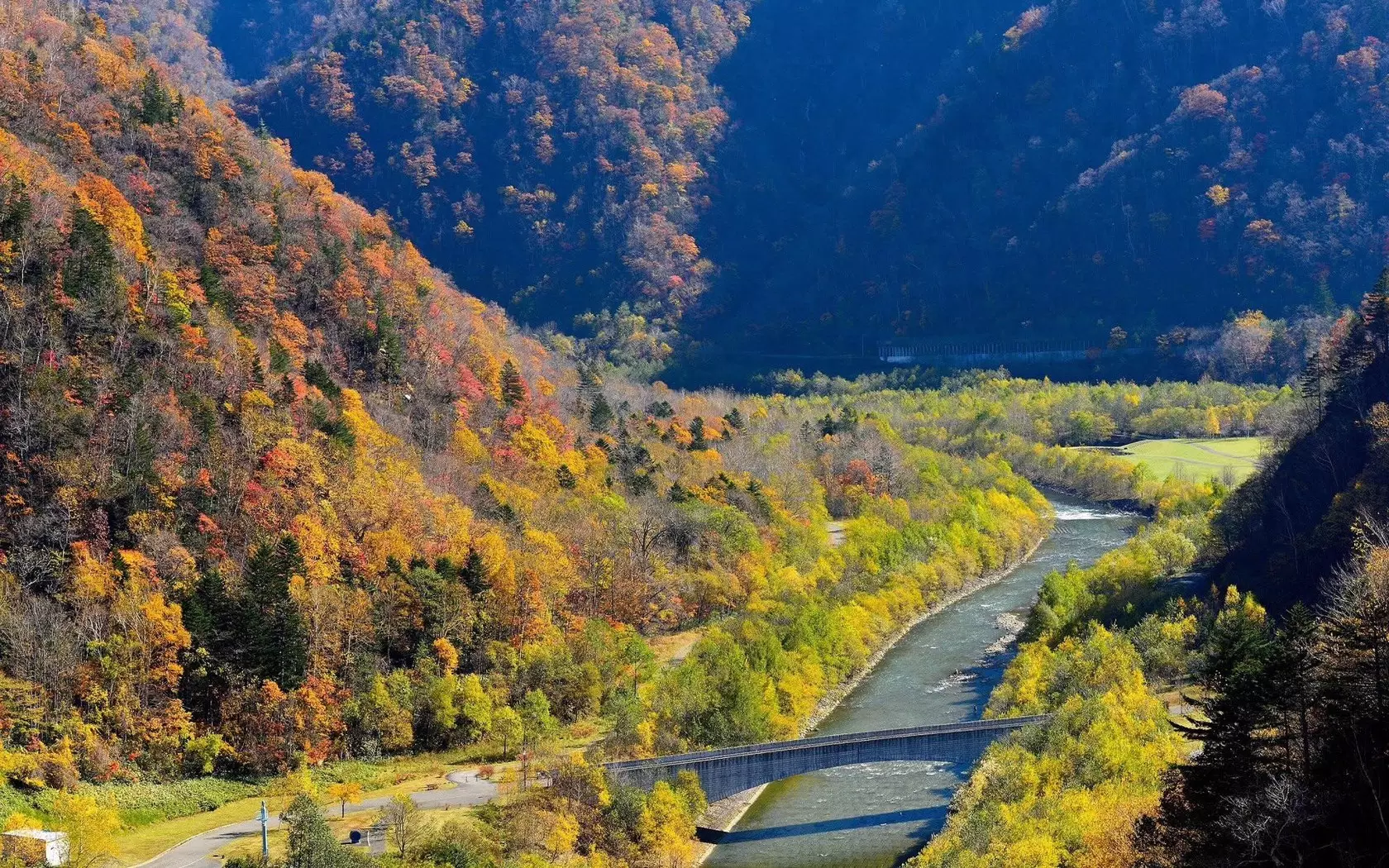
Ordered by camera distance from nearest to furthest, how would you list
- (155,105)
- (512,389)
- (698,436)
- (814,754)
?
1. (814,754)
2. (155,105)
3. (512,389)
4. (698,436)

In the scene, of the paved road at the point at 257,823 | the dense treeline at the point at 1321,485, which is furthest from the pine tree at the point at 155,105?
the dense treeline at the point at 1321,485

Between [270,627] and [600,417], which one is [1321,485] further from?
[270,627]

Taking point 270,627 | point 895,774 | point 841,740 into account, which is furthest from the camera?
point 895,774

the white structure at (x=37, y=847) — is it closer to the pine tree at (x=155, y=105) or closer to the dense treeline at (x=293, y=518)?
the dense treeline at (x=293, y=518)

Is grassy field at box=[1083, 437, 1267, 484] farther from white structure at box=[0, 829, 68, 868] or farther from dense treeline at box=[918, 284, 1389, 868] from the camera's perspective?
white structure at box=[0, 829, 68, 868]

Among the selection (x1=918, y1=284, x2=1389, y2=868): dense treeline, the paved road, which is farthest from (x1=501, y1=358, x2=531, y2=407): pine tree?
the paved road

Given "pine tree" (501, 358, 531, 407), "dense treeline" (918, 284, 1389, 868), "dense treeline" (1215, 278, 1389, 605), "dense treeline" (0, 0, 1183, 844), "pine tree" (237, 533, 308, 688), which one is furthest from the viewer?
"pine tree" (501, 358, 531, 407)

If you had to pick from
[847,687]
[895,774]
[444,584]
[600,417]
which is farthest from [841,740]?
[600,417]
